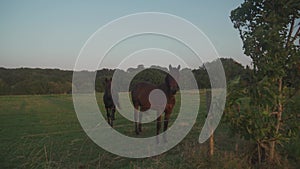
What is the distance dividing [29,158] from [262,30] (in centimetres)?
571

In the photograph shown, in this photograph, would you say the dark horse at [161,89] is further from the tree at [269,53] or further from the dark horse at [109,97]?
the tree at [269,53]

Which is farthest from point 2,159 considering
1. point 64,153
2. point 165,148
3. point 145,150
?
point 165,148

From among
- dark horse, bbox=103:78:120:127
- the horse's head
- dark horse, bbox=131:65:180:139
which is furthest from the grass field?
dark horse, bbox=103:78:120:127

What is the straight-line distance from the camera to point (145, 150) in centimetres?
745

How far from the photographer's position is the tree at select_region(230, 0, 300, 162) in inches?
209

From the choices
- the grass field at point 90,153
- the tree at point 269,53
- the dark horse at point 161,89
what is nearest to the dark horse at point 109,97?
the dark horse at point 161,89

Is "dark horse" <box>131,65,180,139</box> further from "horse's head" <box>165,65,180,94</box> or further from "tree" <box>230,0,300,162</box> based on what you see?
"tree" <box>230,0,300,162</box>

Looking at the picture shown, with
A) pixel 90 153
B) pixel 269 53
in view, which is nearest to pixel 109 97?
pixel 90 153

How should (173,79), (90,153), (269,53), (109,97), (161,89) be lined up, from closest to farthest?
(269,53), (90,153), (173,79), (161,89), (109,97)

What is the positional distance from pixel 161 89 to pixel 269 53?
15.5 ft

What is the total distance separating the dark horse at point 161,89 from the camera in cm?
892

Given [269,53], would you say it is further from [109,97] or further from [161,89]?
[109,97]

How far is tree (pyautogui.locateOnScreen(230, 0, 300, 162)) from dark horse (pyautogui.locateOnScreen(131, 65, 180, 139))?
3.22 metres

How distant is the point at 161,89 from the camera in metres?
9.76
